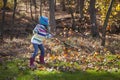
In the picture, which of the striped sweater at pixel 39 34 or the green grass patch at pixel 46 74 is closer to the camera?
the green grass patch at pixel 46 74

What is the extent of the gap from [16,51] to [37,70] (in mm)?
6146

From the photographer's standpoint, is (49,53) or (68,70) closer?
(68,70)

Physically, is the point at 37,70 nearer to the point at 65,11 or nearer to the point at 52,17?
the point at 52,17

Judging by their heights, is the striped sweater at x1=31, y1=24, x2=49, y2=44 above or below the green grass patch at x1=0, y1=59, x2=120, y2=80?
above

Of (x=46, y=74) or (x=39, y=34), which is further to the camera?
(x=39, y=34)

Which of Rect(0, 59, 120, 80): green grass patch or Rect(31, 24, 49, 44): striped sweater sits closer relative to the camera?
Rect(0, 59, 120, 80): green grass patch

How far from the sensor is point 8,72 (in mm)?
11984

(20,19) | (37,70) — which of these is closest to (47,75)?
(37,70)

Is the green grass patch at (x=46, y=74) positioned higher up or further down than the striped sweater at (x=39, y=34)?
further down

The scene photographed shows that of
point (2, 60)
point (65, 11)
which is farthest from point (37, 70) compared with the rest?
point (65, 11)

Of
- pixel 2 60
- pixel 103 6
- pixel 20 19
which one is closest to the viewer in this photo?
pixel 2 60

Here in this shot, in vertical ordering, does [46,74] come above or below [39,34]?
below

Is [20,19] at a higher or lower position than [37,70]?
lower

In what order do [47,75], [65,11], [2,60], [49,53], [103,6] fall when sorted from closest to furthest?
1. [47,75]
2. [2,60]
3. [49,53]
4. [103,6]
5. [65,11]
